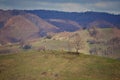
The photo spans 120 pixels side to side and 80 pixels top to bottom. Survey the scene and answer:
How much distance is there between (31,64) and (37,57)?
8.45m

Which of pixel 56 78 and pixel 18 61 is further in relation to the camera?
pixel 18 61

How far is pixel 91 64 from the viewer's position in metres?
114

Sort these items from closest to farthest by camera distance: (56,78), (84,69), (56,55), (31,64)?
(56,78)
(84,69)
(31,64)
(56,55)

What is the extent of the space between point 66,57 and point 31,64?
50.5 feet

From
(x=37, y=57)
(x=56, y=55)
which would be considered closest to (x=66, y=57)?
(x=56, y=55)

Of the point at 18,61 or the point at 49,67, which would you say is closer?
the point at 49,67

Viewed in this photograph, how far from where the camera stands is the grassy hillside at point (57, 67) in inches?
4085

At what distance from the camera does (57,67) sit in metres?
112

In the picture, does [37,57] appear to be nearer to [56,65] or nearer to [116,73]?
[56,65]

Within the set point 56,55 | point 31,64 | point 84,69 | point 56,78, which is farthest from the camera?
point 56,55

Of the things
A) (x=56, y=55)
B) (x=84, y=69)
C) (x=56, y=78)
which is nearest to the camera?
(x=56, y=78)

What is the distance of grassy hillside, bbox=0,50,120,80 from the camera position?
4085 inches

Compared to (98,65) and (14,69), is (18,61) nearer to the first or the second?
(14,69)

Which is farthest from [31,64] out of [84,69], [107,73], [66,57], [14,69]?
[107,73]
